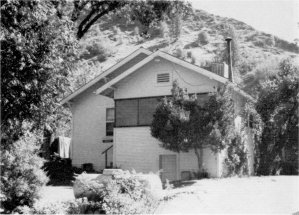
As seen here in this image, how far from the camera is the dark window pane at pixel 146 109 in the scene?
933 inches

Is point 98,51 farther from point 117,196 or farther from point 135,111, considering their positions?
point 117,196

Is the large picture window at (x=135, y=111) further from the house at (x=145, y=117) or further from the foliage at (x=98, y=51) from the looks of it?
the foliage at (x=98, y=51)

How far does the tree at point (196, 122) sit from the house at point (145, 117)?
1.15 m

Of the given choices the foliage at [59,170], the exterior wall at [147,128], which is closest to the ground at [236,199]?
the exterior wall at [147,128]

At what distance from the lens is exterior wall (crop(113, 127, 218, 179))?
74.6 ft

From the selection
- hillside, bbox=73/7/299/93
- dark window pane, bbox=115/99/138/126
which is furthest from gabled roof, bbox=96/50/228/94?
hillside, bbox=73/7/299/93

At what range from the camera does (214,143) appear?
20.1 metres

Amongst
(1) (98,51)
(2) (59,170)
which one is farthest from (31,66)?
(1) (98,51)

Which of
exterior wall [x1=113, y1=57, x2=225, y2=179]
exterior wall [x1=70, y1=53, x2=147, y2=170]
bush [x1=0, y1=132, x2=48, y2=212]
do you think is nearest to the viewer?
bush [x1=0, y1=132, x2=48, y2=212]

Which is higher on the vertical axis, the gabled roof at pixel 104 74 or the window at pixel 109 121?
the gabled roof at pixel 104 74

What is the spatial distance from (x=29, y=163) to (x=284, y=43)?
290ft

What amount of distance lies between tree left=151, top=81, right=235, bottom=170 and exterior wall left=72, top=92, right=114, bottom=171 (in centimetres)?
660

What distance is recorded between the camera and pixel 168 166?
75.8 feet

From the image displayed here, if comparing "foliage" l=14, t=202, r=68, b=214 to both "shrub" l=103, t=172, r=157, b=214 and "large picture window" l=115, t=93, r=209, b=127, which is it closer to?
"shrub" l=103, t=172, r=157, b=214
